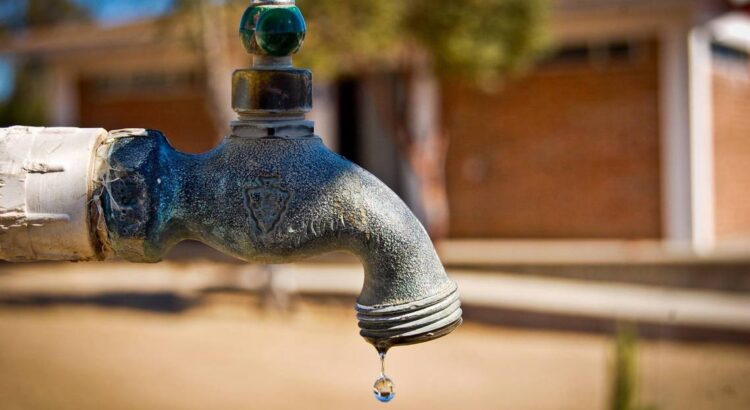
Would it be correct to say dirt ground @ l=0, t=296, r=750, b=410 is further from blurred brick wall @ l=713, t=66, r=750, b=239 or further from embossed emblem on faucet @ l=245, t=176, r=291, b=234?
blurred brick wall @ l=713, t=66, r=750, b=239

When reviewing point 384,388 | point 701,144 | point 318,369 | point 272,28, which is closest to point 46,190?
point 272,28

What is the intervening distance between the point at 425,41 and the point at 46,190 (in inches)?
317

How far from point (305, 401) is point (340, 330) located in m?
2.08

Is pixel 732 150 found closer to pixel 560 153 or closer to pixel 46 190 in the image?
pixel 560 153

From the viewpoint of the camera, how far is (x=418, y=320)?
174 cm

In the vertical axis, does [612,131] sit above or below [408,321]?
above

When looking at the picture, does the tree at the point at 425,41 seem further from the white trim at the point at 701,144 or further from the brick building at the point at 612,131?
the white trim at the point at 701,144

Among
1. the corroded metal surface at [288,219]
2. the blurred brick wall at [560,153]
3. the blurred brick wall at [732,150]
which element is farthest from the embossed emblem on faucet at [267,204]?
the blurred brick wall at [732,150]

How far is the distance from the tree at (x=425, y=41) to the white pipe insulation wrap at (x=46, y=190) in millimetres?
7340

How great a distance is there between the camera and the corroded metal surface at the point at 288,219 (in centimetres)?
173

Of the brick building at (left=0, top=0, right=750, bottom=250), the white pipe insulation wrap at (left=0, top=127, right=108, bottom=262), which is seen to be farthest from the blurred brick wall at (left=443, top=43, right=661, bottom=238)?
the white pipe insulation wrap at (left=0, top=127, right=108, bottom=262)

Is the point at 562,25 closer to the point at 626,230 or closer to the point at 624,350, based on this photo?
the point at 626,230

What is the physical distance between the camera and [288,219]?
5.69 feet

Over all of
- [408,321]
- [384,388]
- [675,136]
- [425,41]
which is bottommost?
[384,388]
